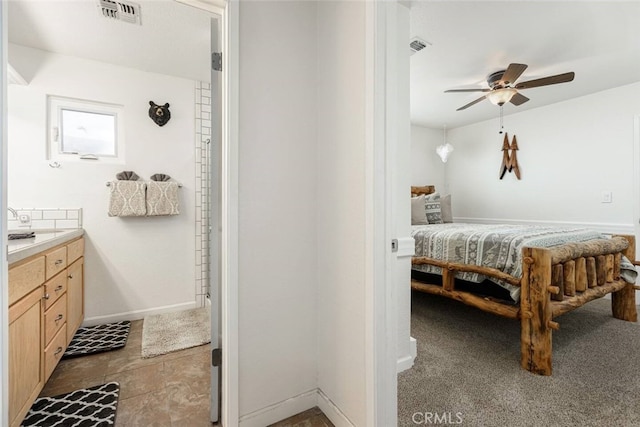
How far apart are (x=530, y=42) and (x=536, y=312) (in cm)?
218

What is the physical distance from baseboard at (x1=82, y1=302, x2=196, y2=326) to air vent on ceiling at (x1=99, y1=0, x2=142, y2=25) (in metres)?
2.42

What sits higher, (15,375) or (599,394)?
(15,375)

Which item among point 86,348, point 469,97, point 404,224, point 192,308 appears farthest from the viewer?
point 469,97

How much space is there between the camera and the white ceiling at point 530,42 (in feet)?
6.56

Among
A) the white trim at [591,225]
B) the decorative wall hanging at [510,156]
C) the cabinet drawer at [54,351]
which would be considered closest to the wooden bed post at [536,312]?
the white trim at [591,225]

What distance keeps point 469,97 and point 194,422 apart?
13.8ft

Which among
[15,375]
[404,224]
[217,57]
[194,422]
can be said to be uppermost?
[217,57]

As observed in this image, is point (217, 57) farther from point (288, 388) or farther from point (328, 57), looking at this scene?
point (288, 388)

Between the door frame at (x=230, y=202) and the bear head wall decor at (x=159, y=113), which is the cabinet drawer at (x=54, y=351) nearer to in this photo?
the door frame at (x=230, y=202)

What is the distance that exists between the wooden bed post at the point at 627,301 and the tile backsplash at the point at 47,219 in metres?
4.90

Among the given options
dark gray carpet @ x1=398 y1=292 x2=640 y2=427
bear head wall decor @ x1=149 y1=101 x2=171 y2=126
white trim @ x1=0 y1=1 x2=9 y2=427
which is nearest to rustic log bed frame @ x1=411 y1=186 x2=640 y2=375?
dark gray carpet @ x1=398 y1=292 x2=640 y2=427

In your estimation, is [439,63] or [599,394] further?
[439,63]

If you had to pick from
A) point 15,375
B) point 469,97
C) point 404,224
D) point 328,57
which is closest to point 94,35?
point 328,57

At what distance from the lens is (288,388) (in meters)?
1.44
